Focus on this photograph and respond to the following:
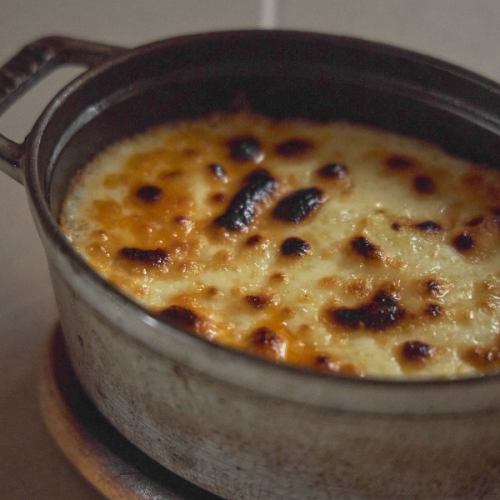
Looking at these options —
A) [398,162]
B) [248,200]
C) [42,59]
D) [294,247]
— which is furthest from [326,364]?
[42,59]

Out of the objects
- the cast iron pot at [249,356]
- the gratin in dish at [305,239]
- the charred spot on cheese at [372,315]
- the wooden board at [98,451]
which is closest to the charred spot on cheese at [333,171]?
the gratin in dish at [305,239]

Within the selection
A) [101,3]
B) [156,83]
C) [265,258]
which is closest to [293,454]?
[265,258]

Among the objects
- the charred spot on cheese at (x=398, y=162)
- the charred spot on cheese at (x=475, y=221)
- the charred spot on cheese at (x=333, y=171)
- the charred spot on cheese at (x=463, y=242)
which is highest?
the charred spot on cheese at (x=398, y=162)

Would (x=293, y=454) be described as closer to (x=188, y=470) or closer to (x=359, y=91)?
(x=188, y=470)

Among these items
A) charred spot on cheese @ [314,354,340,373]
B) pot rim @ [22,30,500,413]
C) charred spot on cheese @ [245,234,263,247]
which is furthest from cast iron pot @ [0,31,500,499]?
charred spot on cheese @ [245,234,263,247]

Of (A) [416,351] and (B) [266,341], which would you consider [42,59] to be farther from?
(A) [416,351]

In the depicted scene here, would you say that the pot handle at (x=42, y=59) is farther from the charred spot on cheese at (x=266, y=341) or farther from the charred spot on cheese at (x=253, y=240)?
the charred spot on cheese at (x=266, y=341)
